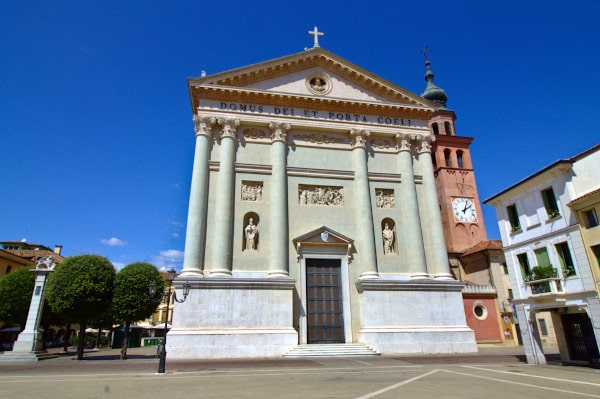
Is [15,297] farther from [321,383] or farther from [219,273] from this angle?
[321,383]

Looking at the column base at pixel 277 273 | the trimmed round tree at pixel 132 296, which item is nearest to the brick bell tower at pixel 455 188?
the column base at pixel 277 273

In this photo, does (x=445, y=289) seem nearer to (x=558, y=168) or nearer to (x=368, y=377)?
(x=558, y=168)

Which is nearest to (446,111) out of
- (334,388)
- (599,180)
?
(599,180)

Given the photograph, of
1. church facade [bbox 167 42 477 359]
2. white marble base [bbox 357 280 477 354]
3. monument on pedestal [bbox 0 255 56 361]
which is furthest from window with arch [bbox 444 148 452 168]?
monument on pedestal [bbox 0 255 56 361]

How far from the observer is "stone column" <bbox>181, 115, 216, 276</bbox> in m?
20.9

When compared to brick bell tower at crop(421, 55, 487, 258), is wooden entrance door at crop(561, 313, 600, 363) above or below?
below

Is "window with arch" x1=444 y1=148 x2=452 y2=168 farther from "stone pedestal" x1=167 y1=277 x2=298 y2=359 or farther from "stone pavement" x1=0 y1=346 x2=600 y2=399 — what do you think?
"stone pavement" x1=0 y1=346 x2=600 y2=399

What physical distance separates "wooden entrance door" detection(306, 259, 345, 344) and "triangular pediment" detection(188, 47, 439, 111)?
1117cm

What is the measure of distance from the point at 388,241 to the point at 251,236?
28.5 feet

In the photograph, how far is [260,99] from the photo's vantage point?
24.8 m

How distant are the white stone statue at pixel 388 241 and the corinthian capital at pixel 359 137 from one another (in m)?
5.84

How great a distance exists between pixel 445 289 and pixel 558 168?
9.36m

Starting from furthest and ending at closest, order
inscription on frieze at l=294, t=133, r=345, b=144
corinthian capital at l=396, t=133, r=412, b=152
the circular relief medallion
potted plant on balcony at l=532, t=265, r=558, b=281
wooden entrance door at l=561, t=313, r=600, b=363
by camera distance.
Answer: corinthian capital at l=396, t=133, r=412, b=152
the circular relief medallion
inscription on frieze at l=294, t=133, r=345, b=144
potted plant on balcony at l=532, t=265, r=558, b=281
wooden entrance door at l=561, t=313, r=600, b=363

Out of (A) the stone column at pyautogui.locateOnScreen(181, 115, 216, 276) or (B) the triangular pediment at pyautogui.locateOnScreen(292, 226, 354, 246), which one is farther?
(B) the triangular pediment at pyautogui.locateOnScreen(292, 226, 354, 246)
